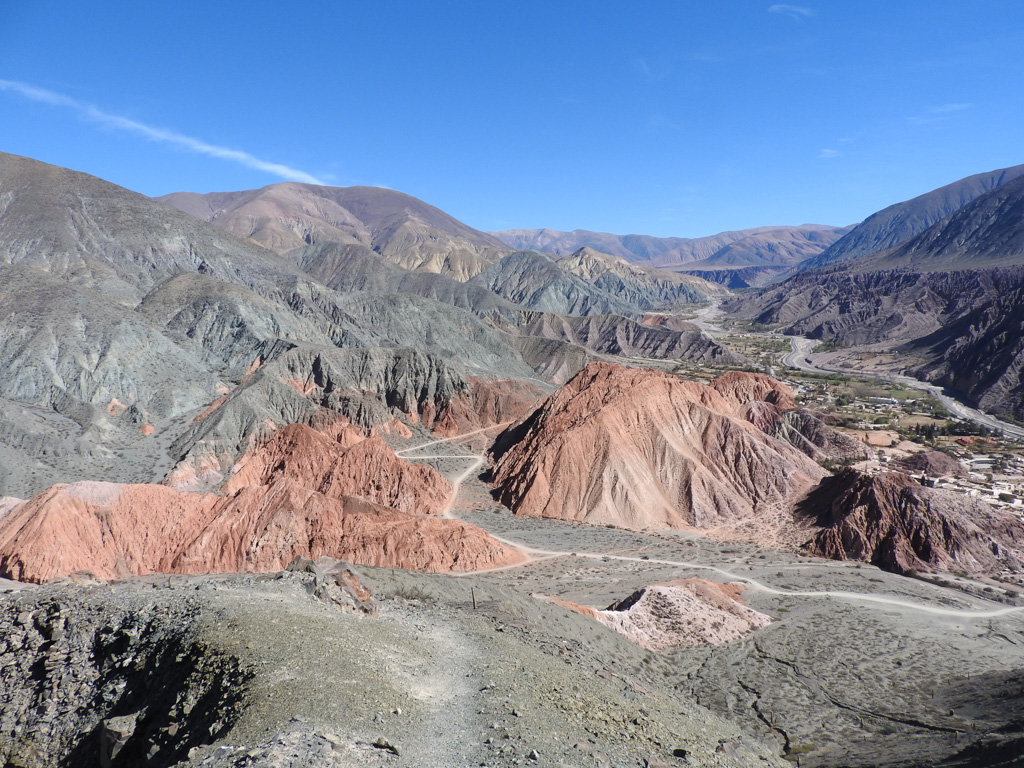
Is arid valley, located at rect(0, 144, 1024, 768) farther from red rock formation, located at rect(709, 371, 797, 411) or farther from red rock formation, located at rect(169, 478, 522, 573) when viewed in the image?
red rock formation, located at rect(709, 371, 797, 411)

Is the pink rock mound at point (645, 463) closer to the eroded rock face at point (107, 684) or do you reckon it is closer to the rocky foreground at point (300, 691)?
A: the rocky foreground at point (300, 691)

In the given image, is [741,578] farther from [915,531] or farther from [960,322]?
[960,322]

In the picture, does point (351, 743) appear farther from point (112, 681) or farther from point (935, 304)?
point (935, 304)

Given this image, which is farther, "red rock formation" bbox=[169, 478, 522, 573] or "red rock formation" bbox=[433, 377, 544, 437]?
"red rock formation" bbox=[433, 377, 544, 437]

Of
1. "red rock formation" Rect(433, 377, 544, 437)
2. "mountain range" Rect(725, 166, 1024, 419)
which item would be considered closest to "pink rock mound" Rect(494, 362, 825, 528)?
"red rock formation" Rect(433, 377, 544, 437)

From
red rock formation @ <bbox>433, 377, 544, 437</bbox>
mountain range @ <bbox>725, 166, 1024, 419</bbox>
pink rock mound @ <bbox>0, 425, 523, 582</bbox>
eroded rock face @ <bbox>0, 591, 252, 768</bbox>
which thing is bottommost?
pink rock mound @ <bbox>0, 425, 523, 582</bbox>
